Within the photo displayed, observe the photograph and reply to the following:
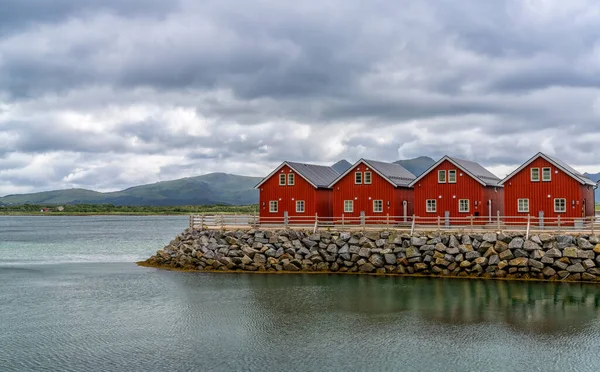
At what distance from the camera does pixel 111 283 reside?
4238 centimetres

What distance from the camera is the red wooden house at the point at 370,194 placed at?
53.9 m

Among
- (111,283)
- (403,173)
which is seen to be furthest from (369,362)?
(403,173)

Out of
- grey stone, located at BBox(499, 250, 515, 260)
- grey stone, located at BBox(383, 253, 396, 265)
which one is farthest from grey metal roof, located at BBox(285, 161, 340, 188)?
grey stone, located at BBox(499, 250, 515, 260)

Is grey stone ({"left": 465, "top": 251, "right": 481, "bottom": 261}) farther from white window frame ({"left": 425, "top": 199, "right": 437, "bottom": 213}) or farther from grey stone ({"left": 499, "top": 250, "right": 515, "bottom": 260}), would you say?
white window frame ({"left": 425, "top": 199, "right": 437, "bottom": 213})

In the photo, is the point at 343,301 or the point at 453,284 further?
the point at 453,284

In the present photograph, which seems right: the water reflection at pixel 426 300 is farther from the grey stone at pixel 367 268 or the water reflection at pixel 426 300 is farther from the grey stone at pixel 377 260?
the grey stone at pixel 377 260

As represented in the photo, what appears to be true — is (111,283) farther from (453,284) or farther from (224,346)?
(453,284)

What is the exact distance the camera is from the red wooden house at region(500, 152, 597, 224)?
48.0 metres

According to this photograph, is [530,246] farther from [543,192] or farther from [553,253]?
[543,192]

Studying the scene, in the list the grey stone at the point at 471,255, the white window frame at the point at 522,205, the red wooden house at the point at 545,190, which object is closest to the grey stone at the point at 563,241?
the grey stone at the point at 471,255

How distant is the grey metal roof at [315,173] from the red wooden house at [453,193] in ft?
30.1

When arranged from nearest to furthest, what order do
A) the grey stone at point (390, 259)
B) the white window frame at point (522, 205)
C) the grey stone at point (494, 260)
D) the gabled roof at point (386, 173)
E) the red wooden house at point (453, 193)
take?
the grey stone at point (494, 260) < the grey stone at point (390, 259) < the white window frame at point (522, 205) < the red wooden house at point (453, 193) < the gabled roof at point (386, 173)

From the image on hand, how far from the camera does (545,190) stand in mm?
48625

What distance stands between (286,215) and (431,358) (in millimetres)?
34026
